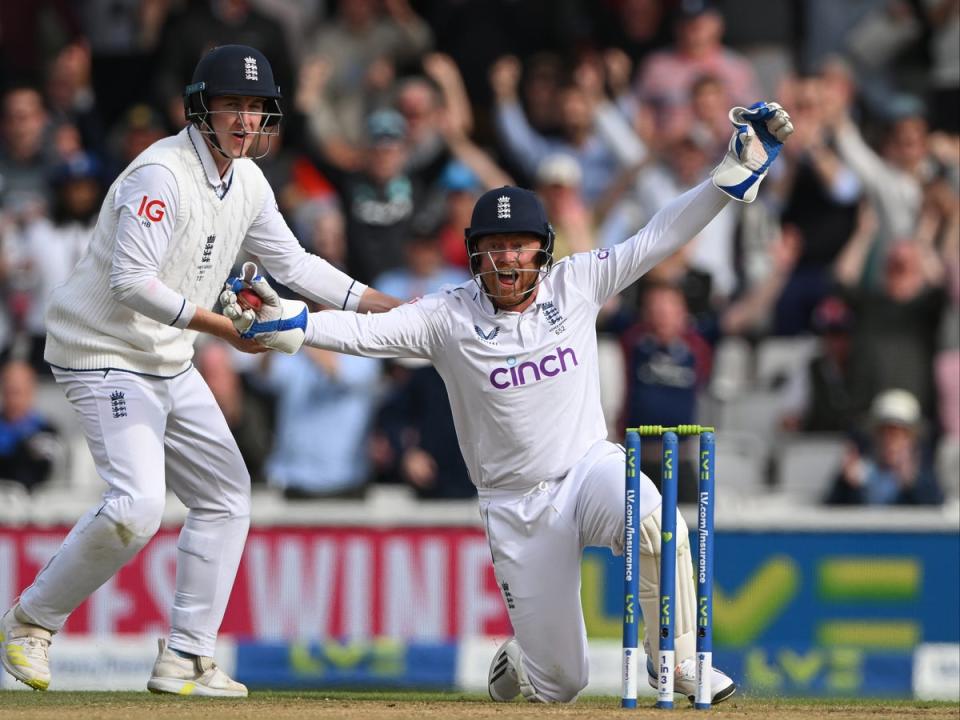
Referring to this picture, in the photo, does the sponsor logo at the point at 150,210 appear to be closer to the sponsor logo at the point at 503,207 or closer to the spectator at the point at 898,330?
the sponsor logo at the point at 503,207

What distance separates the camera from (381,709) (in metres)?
7.08

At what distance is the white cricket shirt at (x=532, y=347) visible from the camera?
7.43 meters

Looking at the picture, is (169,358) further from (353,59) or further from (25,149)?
(353,59)

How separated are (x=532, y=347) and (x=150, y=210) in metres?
1.64

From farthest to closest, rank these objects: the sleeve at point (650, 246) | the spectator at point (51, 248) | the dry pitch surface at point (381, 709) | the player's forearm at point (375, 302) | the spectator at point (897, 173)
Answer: the spectator at point (51, 248), the spectator at point (897, 173), the player's forearm at point (375, 302), the sleeve at point (650, 246), the dry pitch surface at point (381, 709)

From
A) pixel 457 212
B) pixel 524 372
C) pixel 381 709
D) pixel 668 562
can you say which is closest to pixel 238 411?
pixel 457 212

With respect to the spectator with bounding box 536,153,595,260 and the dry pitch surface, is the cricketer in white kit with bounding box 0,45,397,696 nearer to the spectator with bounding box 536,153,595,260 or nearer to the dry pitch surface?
the dry pitch surface

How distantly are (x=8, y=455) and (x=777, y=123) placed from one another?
6245 mm

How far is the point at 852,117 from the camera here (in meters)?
13.4

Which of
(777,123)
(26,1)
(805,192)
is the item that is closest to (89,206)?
(26,1)

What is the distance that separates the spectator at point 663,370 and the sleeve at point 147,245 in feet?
14.2

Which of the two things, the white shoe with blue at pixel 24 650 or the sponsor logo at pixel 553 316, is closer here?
the sponsor logo at pixel 553 316

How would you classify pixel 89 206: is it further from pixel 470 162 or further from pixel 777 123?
pixel 777 123

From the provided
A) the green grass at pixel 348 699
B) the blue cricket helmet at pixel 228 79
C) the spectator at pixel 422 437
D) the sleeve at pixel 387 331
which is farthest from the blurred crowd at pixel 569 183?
the blue cricket helmet at pixel 228 79
